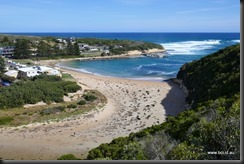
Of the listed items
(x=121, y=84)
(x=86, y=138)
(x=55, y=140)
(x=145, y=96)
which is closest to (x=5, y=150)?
(x=55, y=140)

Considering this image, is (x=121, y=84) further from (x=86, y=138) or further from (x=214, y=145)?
(x=214, y=145)

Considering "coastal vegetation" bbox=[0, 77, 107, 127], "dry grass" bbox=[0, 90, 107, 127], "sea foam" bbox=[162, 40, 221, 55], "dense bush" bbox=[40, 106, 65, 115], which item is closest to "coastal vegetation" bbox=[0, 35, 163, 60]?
"sea foam" bbox=[162, 40, 221, 55]

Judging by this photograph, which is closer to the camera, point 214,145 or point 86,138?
point 214,145

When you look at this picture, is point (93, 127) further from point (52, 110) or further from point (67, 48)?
point (67, 48)

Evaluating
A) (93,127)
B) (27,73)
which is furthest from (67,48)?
(93,127)

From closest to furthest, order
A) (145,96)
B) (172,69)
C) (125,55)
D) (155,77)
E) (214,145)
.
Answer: (214,145)
(145,96)
(155,77)
(172,69)
(125,55)

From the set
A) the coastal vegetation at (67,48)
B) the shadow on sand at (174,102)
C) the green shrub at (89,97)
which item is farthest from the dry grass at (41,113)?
the coastal vegetation at (67,48)

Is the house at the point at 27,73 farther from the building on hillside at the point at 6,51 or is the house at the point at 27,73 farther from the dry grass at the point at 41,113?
the building on hillside at the point at 6,51

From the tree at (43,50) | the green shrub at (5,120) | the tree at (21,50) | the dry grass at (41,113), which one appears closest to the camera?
the green shrub at (5,120)
